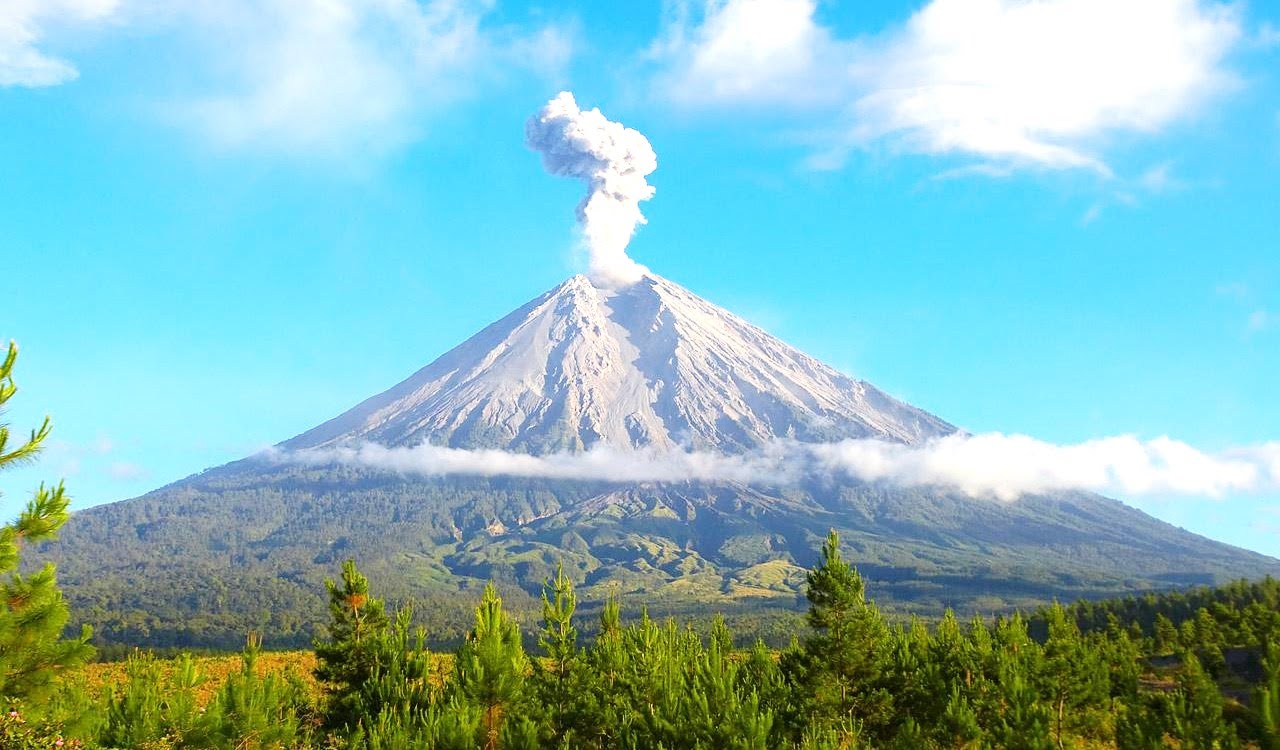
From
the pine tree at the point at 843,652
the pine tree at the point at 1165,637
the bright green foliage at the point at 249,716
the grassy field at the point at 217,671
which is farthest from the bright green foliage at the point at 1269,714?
the pine tree at the point at 1165,637

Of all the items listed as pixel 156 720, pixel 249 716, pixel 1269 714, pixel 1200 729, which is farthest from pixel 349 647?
pixel 1269 714

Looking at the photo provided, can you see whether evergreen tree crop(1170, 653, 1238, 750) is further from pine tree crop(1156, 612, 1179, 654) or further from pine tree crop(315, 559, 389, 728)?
pine tree crop(1156, 612, 1179, 654)

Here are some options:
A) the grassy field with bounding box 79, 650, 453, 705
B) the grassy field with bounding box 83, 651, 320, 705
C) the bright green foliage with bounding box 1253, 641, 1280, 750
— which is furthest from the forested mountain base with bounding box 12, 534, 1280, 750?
the grassy field with bounding box 83, 651, 320, 705

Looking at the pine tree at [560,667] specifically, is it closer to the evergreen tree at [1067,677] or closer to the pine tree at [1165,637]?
the evergreen tree at [1067,677]

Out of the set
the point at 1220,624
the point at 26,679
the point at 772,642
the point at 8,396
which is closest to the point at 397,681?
the point at 26,679

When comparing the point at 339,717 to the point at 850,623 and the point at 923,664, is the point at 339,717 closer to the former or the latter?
the point at 850,623
